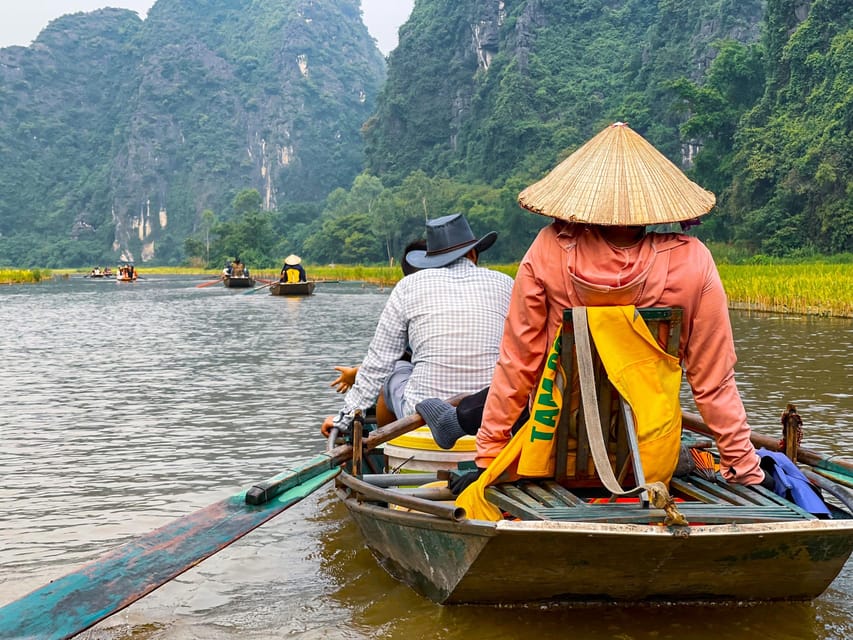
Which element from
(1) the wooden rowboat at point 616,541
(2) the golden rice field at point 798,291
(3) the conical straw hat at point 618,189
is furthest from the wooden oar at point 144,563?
(2) the golden rice field at point 798,291

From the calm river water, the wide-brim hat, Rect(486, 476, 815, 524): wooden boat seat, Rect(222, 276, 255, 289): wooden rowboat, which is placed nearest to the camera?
Rect(486, 476, 815, 524): wooden boat seat

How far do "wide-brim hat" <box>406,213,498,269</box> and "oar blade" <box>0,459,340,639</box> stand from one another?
1113 mm

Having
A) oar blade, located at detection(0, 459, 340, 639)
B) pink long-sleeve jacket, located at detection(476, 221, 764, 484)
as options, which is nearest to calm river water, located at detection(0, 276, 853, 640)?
oar blade, located at detection(0, 459, 340, 639)

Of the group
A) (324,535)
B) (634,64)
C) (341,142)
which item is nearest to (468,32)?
(634,64)

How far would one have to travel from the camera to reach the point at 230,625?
317 cm

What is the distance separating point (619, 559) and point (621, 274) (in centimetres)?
83

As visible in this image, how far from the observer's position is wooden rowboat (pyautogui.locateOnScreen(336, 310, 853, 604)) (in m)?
2.51

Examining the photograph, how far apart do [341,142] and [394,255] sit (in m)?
65.8

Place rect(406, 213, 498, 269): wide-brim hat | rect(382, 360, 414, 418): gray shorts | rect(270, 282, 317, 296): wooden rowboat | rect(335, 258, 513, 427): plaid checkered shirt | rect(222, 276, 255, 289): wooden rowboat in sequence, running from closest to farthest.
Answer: rect(335, 258, 513, 427): plaid checkered shirt, rect(406, 213, 498, 269): wide-brim hat, rect(382, 360, 414, 418): gray shorts, rect(270, 282, 317, 296): wooden rowboat, rect(222, 276, 255, 289): wooden rowboat

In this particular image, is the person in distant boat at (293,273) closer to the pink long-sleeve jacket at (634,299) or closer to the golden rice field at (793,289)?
the golden rice field at (793,289)

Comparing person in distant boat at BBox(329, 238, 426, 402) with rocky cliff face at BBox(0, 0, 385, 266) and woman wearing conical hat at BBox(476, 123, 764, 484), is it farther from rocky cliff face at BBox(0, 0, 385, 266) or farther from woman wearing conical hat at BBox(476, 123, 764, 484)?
rocky cliff face at BBox(0, 0, 385, 266)

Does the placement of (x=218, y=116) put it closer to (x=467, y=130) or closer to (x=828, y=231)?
(x=467, y=130)

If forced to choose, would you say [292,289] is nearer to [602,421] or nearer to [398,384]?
[398,384]

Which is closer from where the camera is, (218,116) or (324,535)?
(324,535)
